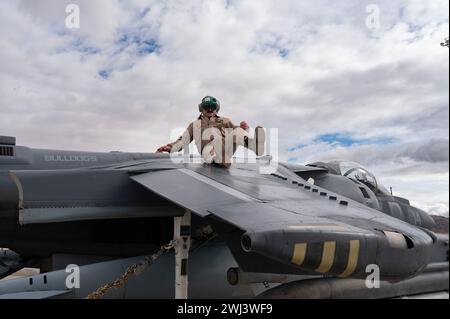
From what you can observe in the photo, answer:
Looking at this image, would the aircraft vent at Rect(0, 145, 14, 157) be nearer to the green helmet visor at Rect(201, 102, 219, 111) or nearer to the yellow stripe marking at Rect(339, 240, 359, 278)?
the green helmet visor at Rect(201, 102, 219, 111)

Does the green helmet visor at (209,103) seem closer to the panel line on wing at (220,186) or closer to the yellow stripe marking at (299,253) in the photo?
the panel line on wing at (220,186)

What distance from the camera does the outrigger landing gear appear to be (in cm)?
529

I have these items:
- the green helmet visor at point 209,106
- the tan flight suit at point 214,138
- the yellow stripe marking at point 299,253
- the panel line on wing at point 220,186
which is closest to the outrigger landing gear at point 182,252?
the panel line on wing at point 220,186

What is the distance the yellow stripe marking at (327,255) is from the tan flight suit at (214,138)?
2727 millimetres

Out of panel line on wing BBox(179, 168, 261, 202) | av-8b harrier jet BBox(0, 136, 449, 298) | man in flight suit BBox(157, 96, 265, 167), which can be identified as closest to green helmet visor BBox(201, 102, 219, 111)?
man in flight suit BBox(157, 96, 265, 167)

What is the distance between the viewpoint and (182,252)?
5.38 metres

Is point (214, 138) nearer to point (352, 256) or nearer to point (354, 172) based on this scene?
point (352, 256)

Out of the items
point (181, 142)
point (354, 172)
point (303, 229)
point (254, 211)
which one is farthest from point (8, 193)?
point (354, 172)

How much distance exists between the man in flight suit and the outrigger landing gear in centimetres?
114

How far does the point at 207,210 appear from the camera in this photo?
4.18 m

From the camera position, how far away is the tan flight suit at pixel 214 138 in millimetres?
5953

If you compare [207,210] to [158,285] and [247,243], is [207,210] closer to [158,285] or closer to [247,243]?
[247,243]
